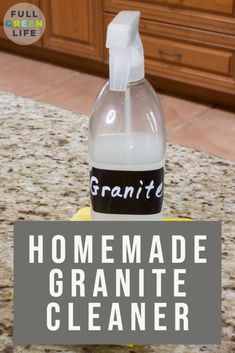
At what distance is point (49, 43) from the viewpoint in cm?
318

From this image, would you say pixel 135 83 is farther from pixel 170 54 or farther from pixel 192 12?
pixel 170 54

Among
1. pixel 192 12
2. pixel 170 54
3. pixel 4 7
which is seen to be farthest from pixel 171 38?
pixel 4 7

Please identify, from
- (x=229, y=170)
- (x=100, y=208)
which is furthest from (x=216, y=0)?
(x=100, y=208)

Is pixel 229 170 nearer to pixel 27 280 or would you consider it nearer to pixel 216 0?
pixel 27 280

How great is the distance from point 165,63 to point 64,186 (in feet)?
5.89

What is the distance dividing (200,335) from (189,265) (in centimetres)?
7

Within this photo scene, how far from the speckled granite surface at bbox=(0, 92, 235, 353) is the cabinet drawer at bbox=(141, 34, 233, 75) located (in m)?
1.39

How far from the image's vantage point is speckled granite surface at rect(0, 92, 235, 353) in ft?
2.73

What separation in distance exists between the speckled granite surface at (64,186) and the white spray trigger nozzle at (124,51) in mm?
289

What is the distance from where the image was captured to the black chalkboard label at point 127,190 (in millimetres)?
744

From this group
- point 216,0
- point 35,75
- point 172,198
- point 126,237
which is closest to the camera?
point 126,237

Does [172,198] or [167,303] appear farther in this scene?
[172,198]

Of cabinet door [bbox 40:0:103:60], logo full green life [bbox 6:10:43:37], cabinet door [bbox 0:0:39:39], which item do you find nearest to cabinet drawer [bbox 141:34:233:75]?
cabinet door [bbox 40:0:103:60]

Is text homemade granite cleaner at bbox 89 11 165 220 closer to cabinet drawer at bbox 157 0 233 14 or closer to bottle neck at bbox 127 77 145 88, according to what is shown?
bottle neck at bbox 127 77 145 88
